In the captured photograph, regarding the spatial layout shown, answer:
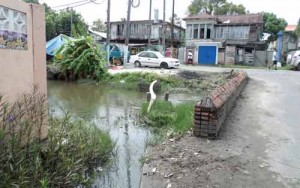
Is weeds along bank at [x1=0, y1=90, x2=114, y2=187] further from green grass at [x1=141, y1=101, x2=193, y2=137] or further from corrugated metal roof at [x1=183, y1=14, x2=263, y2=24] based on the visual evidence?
corrugated metal roof at [x1=183, y1=14, x2=263, y2=24]

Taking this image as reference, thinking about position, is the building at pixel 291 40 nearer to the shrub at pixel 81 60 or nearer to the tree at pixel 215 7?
the tree at pixel 215 7

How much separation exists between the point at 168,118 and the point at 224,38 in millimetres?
29542

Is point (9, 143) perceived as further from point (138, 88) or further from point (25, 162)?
point (138, 88)

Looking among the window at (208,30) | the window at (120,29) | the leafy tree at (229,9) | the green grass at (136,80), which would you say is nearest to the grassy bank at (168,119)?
the green grass at (136,80)

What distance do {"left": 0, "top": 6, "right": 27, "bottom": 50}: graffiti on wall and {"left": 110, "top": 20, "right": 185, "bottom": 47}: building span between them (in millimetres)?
34137

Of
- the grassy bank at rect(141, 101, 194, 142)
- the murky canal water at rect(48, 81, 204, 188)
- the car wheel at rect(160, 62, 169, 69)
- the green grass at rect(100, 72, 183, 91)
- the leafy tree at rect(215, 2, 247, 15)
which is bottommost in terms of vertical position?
the murky canal water at rect(48, 81, 204, 188)

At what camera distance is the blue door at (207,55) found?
109 feet

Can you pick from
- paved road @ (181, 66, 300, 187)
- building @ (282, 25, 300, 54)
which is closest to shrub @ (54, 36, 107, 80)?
paved road @ (181, 66, 300, 187)

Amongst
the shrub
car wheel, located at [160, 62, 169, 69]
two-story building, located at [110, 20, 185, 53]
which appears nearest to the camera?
the shrub

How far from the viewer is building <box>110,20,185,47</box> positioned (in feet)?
130

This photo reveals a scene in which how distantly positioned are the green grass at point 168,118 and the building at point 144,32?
30229mm

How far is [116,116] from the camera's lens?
8.98 m

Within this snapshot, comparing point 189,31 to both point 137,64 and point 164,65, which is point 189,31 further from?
point 164,65

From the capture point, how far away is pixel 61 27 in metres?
42.6
